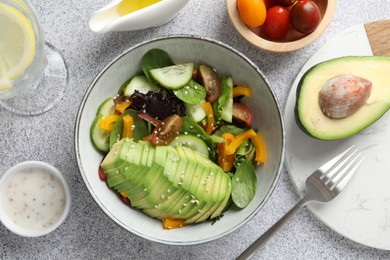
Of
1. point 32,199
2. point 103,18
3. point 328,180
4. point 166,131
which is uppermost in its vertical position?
point 103,18

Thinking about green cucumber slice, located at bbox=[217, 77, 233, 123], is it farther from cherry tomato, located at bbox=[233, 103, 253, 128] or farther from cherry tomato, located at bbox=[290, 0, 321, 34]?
cherry tomato, located at bbox=[290, 0, 321, 34]

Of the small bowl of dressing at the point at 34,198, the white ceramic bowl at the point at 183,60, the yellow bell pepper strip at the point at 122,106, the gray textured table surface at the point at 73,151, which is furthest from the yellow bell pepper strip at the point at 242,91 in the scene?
the small bowl of dressing at the point at 34,198

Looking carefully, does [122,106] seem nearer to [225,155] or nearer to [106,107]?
[106,107]

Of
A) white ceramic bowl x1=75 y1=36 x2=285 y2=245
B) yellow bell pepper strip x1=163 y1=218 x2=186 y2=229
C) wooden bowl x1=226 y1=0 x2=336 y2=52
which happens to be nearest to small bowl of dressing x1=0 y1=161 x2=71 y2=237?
white ceramic bowl x1=75 y1=36 x2=285 y2=245

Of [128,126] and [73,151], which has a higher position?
[128,126]

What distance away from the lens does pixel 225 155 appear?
120 centimetres

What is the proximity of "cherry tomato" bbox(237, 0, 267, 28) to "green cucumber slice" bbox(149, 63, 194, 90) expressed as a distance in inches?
6.3

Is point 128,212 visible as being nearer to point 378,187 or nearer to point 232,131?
point 232,131

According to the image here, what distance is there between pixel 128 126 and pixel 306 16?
1.37 ft

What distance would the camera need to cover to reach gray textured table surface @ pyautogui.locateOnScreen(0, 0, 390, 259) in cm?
131

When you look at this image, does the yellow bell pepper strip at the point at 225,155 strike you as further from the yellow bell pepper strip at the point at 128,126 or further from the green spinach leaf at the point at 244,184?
the yellow bell pepper strip at the point at 128,126

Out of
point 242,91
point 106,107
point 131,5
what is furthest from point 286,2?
point 106,107

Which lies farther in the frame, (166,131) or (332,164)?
(332,164)

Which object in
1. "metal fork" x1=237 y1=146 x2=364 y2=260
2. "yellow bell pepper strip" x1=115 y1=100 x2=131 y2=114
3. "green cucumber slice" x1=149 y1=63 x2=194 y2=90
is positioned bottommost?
"metal fork" x1=237 y1=146 x2=364 y2=260
